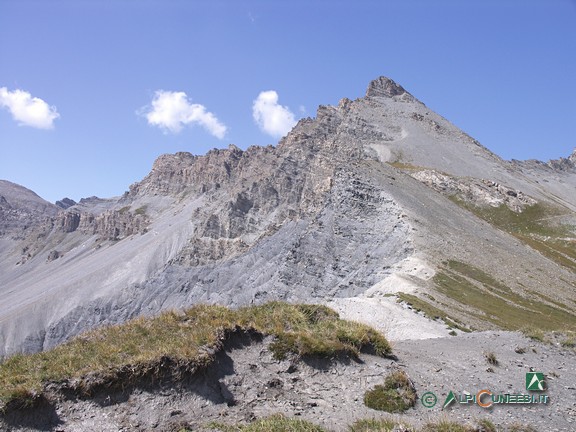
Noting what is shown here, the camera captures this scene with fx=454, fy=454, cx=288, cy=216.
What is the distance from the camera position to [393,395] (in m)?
13.0

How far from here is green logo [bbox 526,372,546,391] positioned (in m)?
14.6

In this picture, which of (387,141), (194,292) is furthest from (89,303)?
(387,141)

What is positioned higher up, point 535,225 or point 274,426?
point 535,225

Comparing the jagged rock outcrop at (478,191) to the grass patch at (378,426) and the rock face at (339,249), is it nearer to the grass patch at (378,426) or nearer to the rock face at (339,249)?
the rock face at (339,249)

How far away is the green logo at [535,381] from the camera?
14.6m

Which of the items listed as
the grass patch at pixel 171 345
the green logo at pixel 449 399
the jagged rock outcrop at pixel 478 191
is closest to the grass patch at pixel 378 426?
the green logo at pixel 449 399

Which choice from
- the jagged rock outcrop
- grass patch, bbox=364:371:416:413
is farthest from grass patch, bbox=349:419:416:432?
the jagged rock outcrop

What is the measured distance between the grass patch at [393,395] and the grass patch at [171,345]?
5.58ft

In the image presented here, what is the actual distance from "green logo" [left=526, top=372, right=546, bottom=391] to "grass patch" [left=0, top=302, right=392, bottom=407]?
4.50m

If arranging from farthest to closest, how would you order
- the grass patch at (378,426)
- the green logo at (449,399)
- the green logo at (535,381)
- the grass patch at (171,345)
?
1. the green logo at (535,381)
2. the green logo at (449,399)
3. the grass patch at (171,345)
4. the grass patch at (378,426)

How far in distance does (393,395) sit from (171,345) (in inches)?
258

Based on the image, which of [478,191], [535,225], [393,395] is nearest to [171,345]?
[393,395]

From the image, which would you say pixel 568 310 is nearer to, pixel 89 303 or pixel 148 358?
pixel 148 358

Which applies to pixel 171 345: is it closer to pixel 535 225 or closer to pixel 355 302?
pixel 355 302
